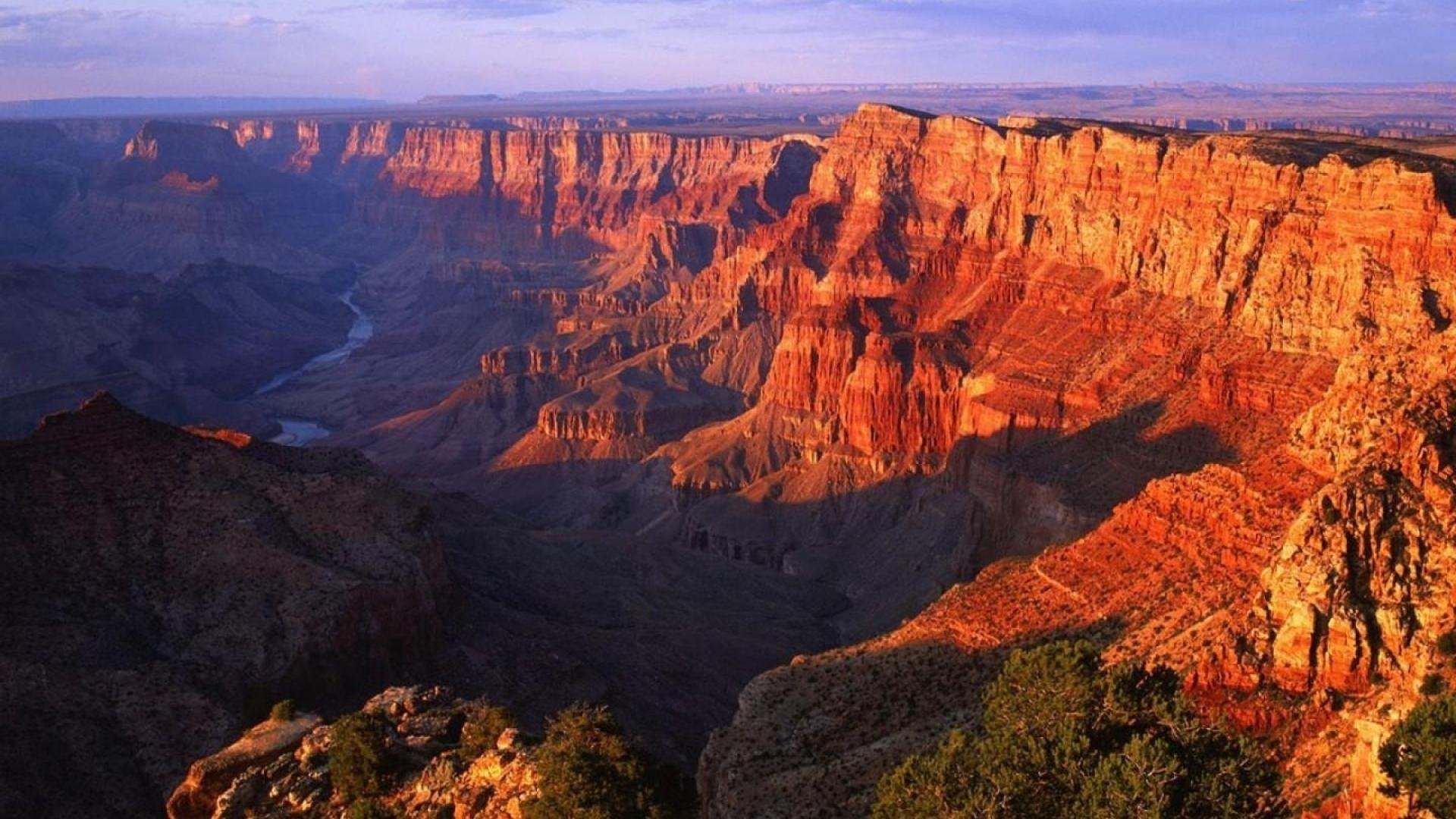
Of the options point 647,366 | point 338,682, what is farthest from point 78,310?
point 338,682

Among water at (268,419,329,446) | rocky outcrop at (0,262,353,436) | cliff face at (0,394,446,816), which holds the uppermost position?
cliff face at (0,394,446,816)

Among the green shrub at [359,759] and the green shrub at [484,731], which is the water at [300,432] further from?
the green shrub at [484,731]

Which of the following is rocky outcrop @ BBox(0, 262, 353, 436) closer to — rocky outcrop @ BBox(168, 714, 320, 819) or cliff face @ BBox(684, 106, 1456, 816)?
cliff face @ BBox(684, 106, 1456, 816)

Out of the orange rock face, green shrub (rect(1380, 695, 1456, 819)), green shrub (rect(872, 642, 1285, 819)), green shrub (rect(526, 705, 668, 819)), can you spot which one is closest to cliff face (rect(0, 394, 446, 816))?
the orange rock face

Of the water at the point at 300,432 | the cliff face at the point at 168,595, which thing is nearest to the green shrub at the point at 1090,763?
the cliff face at the point at 168,595

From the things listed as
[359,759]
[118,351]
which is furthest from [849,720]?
[118,351]

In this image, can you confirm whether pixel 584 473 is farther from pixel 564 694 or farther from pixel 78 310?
pixel 78 310
